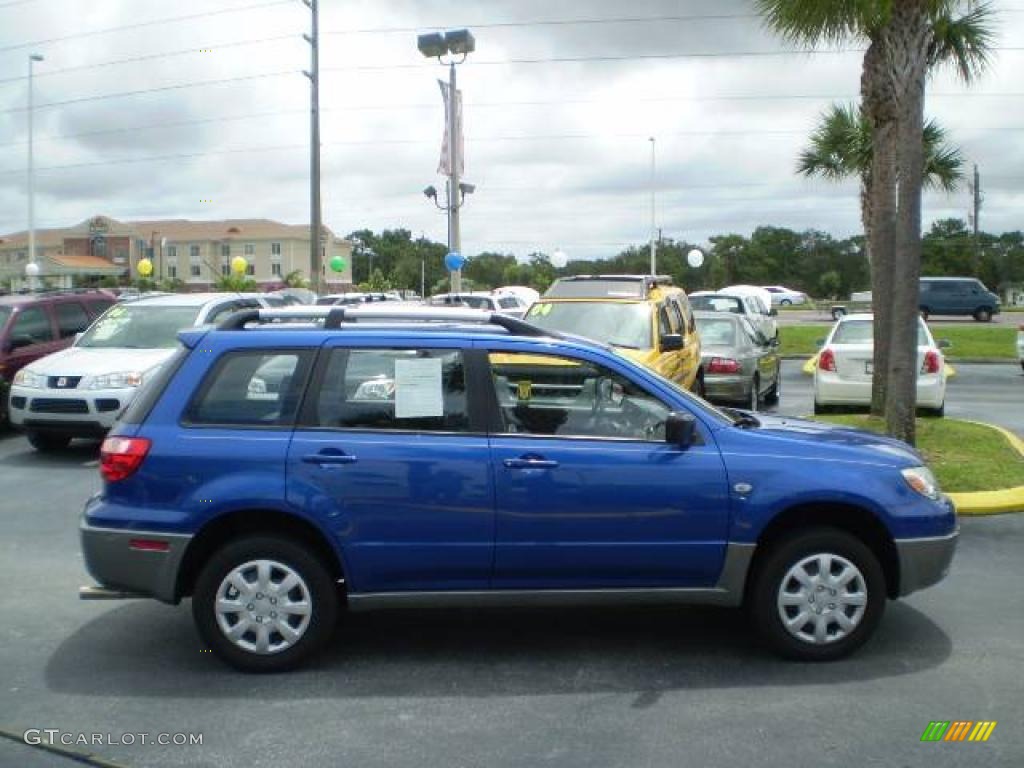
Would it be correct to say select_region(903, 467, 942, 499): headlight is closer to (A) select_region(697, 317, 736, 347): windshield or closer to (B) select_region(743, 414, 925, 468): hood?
(B) select_region(743, 414, 925, 468): hood

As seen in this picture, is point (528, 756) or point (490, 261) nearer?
point (528, 756)

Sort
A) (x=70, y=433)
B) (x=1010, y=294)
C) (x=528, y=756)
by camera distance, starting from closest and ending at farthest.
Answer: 1. (x=528, y=756)
2. (x=70, y=433)
3. (x=1010, y=294)

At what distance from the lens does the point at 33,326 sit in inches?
575

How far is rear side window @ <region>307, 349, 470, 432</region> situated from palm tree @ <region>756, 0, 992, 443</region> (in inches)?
240

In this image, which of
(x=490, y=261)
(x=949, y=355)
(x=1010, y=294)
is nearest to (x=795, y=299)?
(x=490, y=261)

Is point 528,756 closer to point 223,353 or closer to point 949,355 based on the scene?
point 223,353

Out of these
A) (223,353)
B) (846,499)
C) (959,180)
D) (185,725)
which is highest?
(959,180)

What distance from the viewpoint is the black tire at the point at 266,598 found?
525 cm

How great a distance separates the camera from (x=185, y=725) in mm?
4715

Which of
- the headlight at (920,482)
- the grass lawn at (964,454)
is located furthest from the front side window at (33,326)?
the headlight at (920,482)

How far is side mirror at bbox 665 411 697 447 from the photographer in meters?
5.27

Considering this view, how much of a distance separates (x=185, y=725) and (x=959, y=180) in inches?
1004

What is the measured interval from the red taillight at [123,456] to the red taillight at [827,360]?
10928 millimetres

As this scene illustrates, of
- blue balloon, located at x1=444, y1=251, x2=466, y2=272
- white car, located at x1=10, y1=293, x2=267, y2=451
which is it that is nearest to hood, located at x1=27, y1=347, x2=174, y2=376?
white car, located at x1=10, y1=293, x2=267, y2=451
